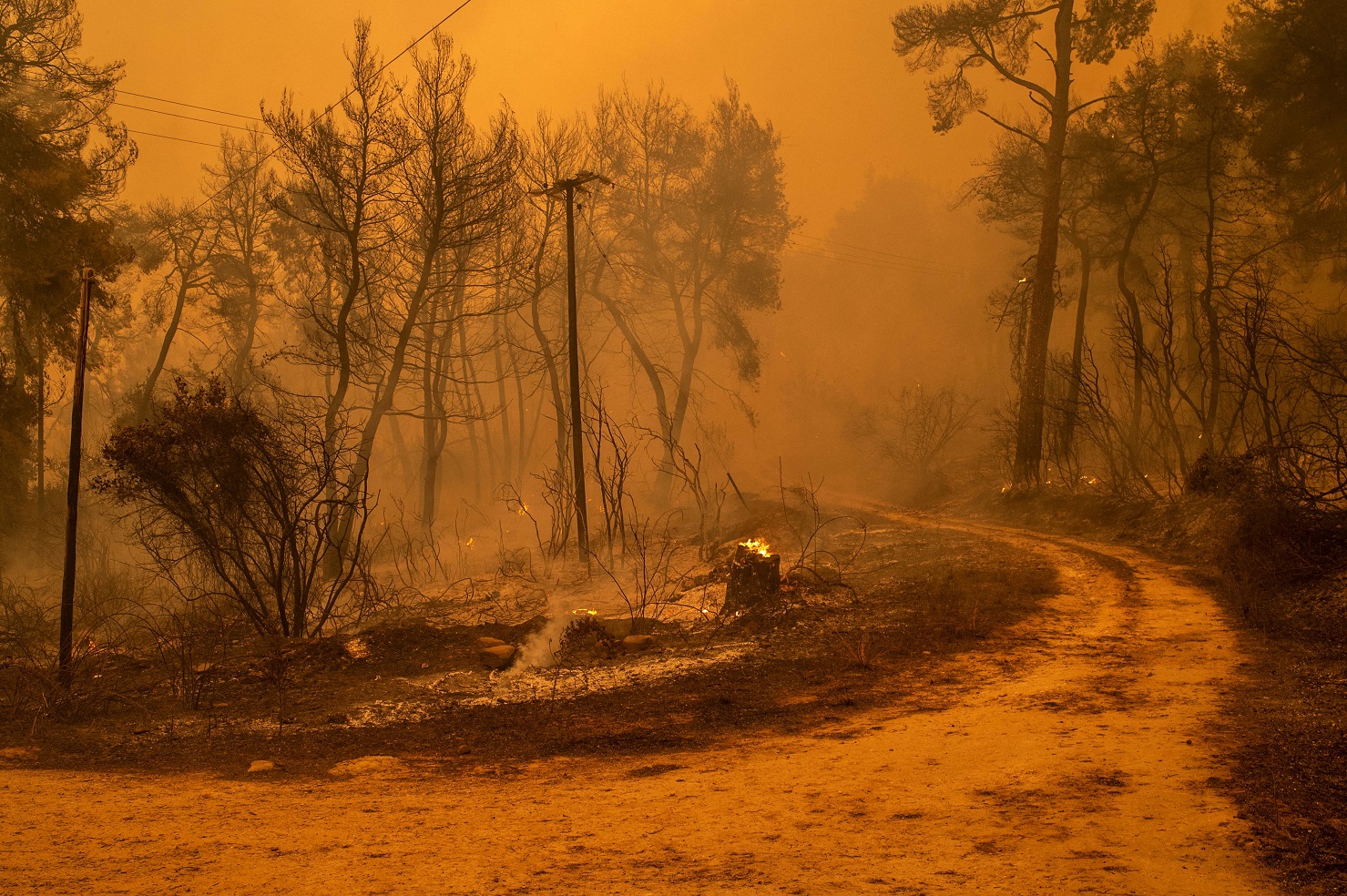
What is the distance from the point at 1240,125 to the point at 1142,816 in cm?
2449

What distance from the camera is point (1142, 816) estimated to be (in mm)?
4359

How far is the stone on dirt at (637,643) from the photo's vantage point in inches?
394

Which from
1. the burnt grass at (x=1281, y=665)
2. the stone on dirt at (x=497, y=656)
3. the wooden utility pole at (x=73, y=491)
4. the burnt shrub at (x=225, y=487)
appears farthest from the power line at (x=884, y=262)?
the stone on dirt at (x=497, y=656)

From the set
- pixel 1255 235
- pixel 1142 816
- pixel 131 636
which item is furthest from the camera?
pixel 1255 235

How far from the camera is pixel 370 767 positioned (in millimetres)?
6281

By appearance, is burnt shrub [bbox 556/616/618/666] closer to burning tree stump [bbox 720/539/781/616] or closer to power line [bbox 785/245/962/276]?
burning tree stump [bbox 720/539/781/616]

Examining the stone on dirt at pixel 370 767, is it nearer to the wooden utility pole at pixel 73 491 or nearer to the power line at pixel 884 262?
the wooden utility pole at pixel 73 491

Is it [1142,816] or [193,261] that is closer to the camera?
[1142,816]

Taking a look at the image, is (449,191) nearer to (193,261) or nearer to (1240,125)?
(193,261)

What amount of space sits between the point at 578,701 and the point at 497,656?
223 cm

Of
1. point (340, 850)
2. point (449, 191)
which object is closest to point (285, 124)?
point (449, 191)

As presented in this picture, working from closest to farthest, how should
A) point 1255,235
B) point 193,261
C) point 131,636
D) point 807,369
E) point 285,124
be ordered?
point 131,636, point 285,124, point 1255,235, point 193,261, point 807,369

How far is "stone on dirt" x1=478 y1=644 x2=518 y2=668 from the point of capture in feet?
31.9

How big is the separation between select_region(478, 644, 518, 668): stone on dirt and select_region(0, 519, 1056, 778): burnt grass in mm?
172
